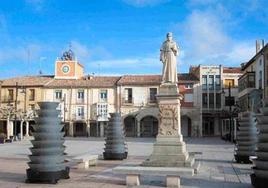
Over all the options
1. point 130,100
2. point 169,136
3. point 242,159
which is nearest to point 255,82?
point 130,100

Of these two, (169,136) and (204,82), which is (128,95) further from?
(169,136)

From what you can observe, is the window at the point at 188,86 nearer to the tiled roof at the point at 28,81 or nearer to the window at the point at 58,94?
the window at the point at 58,94

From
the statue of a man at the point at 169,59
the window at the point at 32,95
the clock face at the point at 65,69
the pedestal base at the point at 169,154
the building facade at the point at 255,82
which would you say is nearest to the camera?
the pedestal base at the point at 169,154

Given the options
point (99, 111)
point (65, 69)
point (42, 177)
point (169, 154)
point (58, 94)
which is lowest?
point (42, 177)

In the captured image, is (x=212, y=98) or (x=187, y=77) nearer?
(x=212, y=98)

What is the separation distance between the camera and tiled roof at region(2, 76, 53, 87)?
6956 centimetres

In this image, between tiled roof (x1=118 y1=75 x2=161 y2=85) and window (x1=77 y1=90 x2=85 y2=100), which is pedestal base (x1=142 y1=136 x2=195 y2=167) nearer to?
tiled roof (x1=118 y1=75 x2=161 y2=85)

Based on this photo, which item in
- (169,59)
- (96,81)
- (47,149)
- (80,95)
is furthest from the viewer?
(96,81)

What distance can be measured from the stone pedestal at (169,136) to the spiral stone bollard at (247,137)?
15.1 feet

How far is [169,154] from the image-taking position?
15.9m

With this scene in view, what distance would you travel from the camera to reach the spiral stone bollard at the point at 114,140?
21078 millimetres

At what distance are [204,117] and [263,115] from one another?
5673cm

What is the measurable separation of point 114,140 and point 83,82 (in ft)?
159

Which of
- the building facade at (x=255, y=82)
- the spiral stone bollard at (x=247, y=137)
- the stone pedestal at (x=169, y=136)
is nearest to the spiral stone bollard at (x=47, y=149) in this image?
the stone pedestal at (x=169, y=136)
